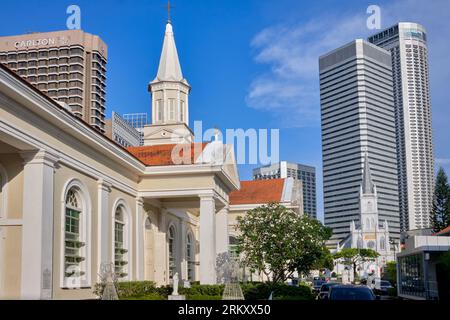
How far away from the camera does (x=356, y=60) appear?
11394 centimetres

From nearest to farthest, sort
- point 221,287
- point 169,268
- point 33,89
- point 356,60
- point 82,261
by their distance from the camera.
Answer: point 33,89 → point 82,261 → point 221,287 → point 169,268 → point 356,60

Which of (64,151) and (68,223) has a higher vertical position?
(64,151)

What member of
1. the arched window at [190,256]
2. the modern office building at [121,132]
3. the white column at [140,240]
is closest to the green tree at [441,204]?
the arched window at [190,256]

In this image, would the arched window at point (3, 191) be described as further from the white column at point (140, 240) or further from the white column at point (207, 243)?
the white column at point (207, 243)

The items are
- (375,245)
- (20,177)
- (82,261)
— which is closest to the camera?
(20,177)

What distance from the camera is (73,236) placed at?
2523 cm

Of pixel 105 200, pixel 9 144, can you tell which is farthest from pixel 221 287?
pixel 9 144

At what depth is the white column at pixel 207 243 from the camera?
106 feet

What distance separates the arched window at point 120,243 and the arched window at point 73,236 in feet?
14.3

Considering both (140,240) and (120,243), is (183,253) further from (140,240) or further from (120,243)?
(120,243)

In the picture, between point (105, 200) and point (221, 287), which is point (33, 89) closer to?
point (105, 200)

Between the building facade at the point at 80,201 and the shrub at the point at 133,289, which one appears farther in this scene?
the shrub at the point at 133,289

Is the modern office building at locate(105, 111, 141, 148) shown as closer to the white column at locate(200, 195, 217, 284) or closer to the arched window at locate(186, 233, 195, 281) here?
the arched window at locate(186, 233, 195, 281)

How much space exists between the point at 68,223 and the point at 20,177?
379 centimetres
